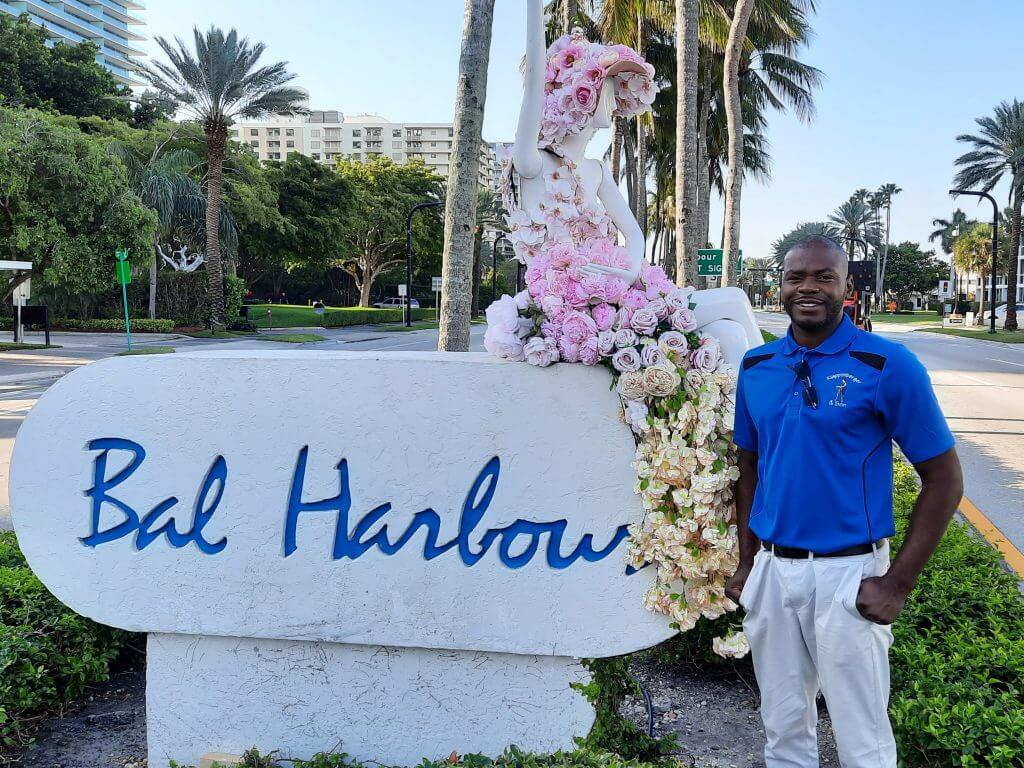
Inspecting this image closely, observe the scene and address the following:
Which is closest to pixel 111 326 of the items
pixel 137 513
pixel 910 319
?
pixel 137 513

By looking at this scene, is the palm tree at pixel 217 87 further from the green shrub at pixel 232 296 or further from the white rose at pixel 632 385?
the white rose at pixel 632 385

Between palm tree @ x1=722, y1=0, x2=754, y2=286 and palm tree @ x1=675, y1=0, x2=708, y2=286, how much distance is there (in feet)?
6.03

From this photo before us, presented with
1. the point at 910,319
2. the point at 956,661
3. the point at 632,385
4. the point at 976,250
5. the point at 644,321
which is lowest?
the point at 910,319

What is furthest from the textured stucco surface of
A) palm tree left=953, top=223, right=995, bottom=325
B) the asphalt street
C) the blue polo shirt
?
palm tree left=953, top=223, right=995, bottom=325

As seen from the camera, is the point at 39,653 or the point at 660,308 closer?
the point at 660,308

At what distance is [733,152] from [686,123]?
12.5 feet

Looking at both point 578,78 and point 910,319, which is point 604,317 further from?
point 910,319

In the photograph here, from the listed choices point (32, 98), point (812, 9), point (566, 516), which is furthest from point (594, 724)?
point (32, 98)

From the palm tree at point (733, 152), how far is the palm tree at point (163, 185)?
23122 millimetres

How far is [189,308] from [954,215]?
318 feet

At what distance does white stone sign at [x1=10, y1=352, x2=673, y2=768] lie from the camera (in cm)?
306

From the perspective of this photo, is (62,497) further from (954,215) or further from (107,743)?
(954,215)

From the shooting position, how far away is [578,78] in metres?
3.43

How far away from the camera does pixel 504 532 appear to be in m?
3.07
